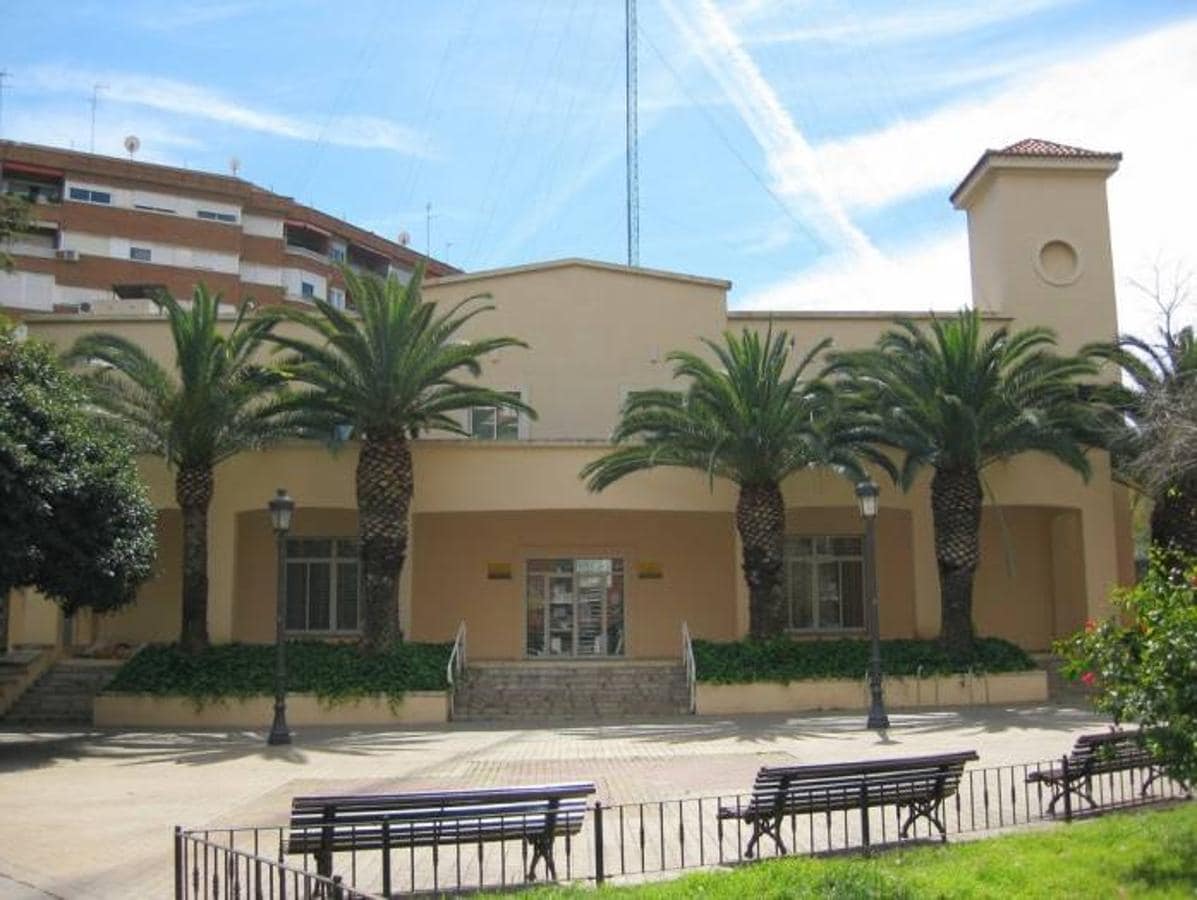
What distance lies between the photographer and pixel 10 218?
24734mm

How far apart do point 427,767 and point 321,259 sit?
4901 cm

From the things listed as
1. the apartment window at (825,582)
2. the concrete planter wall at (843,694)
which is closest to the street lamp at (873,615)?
the concrete planter wall at (843,694)

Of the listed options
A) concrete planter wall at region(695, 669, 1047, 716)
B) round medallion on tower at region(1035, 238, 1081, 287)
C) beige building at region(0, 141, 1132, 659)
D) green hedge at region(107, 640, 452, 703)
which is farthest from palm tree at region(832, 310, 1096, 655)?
green hedge at region(107, 640, 452, 703)

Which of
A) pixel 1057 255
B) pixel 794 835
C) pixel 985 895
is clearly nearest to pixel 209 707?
pixel 794 835

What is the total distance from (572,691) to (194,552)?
8.23 meters

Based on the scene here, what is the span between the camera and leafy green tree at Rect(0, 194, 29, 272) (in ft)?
80.0

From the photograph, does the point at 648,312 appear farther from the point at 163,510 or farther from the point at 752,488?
the point at 163,510

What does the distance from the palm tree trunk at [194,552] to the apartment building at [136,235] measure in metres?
27.7

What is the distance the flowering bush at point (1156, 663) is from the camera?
9.06 m

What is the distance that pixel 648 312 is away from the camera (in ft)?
99.1

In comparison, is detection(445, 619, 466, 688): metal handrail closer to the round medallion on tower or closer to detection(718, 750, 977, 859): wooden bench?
detection(718, 750, 977, 859): wooden bench

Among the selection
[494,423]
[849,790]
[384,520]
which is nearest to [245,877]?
[849,790]

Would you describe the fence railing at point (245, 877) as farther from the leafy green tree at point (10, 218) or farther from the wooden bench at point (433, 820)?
the leafy green tree at point (10, 218)

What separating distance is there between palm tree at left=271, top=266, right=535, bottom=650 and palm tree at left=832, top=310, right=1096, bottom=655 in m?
7.74
